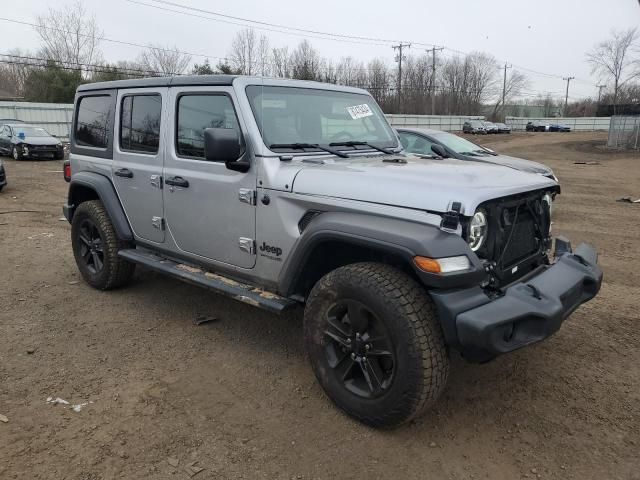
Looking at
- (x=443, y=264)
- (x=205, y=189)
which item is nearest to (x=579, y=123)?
(x=205, y=189)

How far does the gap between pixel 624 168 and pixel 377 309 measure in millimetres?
19669

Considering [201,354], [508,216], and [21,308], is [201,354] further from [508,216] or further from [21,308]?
[508,216]

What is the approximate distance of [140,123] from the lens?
4453 millimetres

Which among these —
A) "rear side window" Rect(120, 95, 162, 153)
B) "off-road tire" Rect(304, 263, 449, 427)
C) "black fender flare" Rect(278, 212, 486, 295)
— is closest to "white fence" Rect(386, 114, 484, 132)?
"rear side window" Rect(120, 95, 162, 153)

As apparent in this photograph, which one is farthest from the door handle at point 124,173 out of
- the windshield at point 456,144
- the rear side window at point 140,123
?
the windshield at point 456,144

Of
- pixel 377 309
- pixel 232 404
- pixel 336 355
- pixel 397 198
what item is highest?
pixel 397 198

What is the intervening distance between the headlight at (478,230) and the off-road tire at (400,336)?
38 centimetres

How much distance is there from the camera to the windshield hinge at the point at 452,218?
2.59 m

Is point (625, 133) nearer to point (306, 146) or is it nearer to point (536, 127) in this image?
point (306, 146)

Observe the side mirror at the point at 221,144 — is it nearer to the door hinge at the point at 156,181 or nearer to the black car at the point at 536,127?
the door hinge at the point at 156,181

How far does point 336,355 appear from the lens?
3.12 m

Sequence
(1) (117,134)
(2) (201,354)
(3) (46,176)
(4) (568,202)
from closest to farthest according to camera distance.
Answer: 1. (2) (201,354)
2. (1) (117,134)
3. (4) (568,202)
4. (3) (46,176)

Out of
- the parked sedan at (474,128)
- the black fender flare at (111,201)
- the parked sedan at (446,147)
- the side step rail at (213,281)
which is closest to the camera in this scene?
the side step rail at (213,281)

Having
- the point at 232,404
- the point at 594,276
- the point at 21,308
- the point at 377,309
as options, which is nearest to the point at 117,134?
the point at 21,308
